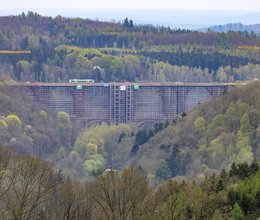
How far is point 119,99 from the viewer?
98312mm

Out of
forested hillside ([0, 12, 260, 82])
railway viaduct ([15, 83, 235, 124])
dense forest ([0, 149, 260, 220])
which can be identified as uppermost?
dense forest ([0, 149, 260, 220])

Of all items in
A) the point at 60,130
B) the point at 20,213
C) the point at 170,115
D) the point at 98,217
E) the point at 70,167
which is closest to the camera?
the point at 20,213

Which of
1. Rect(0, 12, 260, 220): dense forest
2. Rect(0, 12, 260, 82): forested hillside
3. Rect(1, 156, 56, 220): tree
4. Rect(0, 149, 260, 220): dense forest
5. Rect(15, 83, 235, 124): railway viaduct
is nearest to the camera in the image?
Rect(0, 149, 260, 220): dense forest

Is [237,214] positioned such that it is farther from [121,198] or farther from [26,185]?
[26,185]

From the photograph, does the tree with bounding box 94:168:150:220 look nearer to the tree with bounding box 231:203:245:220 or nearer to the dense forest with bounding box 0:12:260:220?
the dense forest with bounding box 0:12:260:220

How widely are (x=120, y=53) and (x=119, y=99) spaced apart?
2034cm

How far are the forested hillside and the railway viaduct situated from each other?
895 centimetres

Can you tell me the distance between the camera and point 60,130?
299 feet

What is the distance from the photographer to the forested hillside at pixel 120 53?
11056 cm

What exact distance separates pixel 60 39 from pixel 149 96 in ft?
89.6

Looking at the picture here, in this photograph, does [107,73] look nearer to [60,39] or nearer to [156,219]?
[60,39]

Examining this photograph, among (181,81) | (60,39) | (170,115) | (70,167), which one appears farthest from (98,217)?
(60,39)

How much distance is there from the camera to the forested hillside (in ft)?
363

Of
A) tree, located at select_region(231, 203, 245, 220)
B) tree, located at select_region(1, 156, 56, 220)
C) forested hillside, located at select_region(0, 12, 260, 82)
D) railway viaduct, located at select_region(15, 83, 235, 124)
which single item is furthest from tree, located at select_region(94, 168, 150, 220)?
forested hillside, located at select_region(0, 12, 260, 82)
